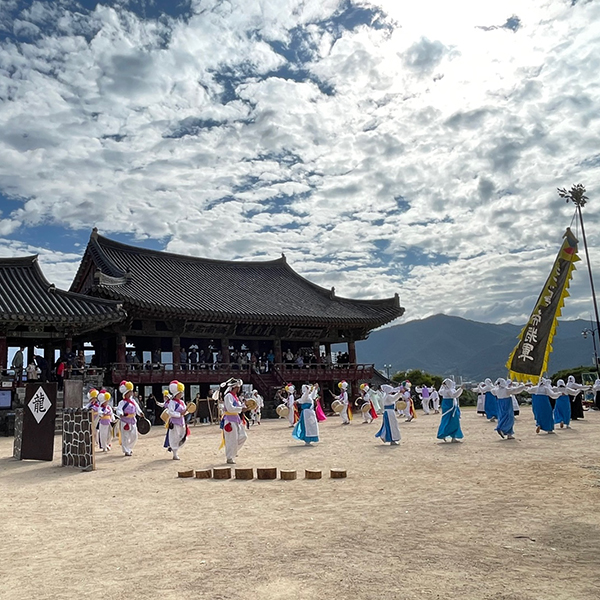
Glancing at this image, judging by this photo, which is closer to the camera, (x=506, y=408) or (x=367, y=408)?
(x=506, y=408)

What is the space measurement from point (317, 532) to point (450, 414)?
870 centimetres

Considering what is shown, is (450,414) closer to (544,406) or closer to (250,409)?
(544,406)

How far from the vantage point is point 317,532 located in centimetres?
574

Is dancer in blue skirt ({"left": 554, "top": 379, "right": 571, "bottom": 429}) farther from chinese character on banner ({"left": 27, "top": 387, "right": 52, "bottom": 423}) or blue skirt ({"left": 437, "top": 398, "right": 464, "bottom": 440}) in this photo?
chinese character on banner ({"left": 27, "top": 387, "right": 52, "bottom": 423})

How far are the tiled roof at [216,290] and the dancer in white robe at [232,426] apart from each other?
1455cm

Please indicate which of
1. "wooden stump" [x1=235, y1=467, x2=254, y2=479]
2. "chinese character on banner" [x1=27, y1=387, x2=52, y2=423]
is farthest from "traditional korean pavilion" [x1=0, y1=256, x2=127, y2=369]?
"wooden stump" [x1=235, y1=467, x2=254, y2=479]

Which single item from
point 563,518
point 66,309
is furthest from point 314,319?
point 563,518

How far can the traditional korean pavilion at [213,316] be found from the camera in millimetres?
25734

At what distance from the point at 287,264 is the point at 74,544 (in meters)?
33.8

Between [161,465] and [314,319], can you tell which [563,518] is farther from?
[314,319]

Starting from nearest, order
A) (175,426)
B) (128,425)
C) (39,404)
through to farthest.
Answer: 1. (175,426)
2. (39,404)
3. (128,425)

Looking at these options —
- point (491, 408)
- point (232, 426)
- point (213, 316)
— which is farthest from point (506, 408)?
point (213, 316)

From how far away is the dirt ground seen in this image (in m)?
4.28

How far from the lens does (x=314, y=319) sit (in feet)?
102
